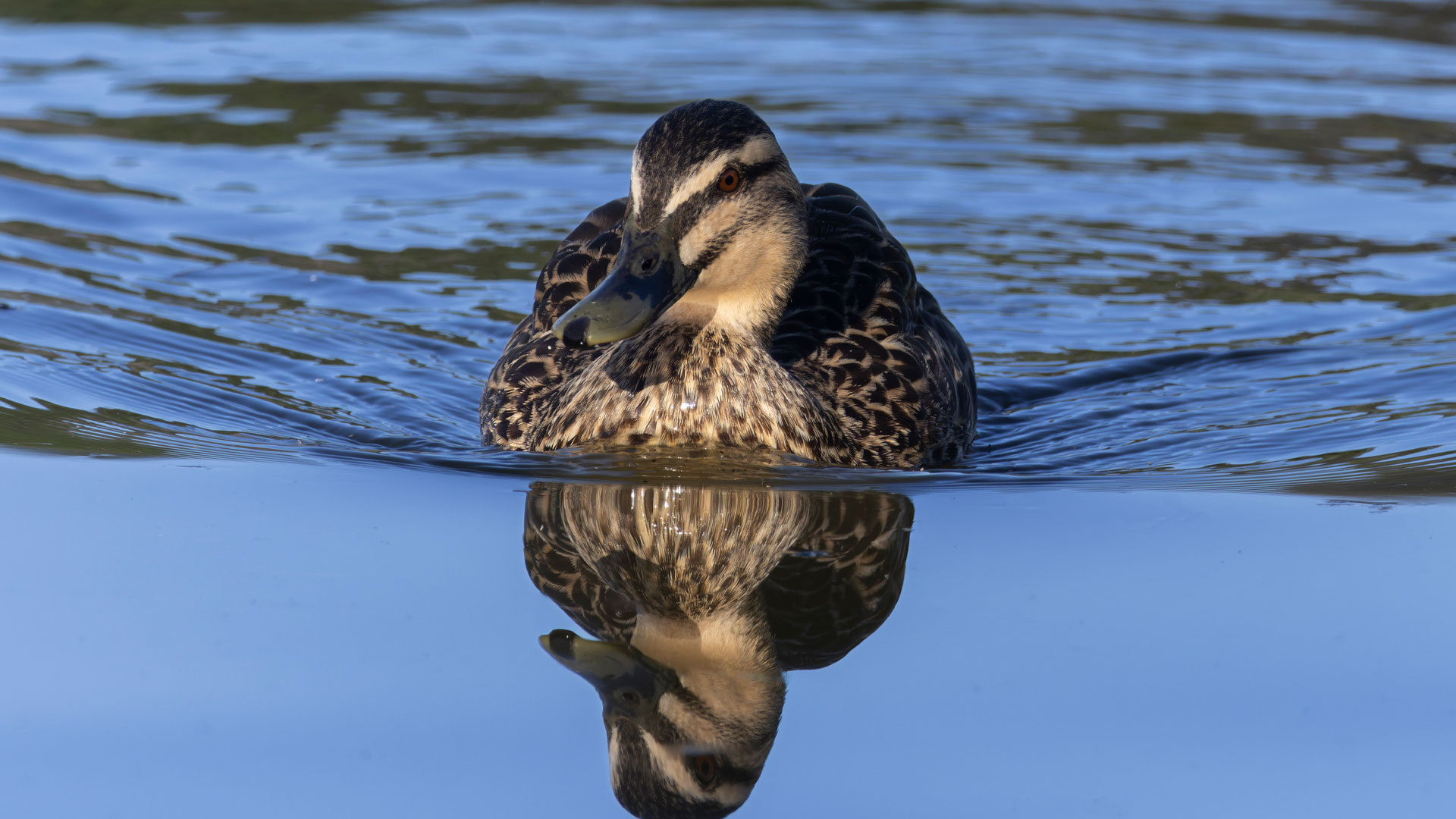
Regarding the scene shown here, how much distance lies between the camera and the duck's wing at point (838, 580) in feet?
15.9

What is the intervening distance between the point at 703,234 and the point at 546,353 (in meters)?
1.33

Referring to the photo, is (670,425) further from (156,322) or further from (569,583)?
(156,322)

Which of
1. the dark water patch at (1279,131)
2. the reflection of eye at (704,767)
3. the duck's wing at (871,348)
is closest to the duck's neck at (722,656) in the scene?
the reflection of eye at (704,767)

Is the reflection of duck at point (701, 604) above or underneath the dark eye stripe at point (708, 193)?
underneath

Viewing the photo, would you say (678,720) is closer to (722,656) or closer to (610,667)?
(610,667)

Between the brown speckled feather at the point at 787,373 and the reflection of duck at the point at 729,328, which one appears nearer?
the reflection of duck at the point at 729,328

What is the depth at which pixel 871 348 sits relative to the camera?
7.00m

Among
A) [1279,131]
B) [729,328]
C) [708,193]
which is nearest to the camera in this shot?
[708,193]

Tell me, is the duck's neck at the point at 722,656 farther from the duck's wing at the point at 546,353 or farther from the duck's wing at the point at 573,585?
the duck's wing at the point at 546,353

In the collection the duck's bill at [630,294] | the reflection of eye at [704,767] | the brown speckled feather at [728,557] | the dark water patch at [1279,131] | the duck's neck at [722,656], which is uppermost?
the duck's bill at [630,294]

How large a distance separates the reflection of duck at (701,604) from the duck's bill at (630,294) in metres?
0.60

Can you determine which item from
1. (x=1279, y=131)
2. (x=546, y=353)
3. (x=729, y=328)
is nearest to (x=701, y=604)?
(x=729, y=328)

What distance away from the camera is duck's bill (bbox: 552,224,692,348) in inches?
225

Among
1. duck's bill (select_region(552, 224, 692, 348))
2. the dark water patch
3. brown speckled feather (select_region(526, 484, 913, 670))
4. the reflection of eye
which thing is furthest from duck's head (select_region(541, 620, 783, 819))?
the dark water patch
